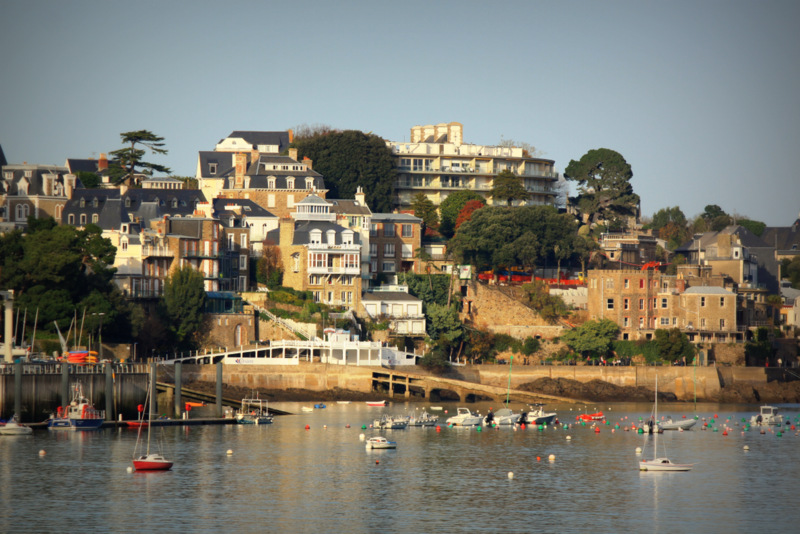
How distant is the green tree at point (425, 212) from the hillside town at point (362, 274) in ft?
0.55

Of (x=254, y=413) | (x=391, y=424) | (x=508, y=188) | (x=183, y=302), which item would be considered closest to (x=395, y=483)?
(x=391, y=424)

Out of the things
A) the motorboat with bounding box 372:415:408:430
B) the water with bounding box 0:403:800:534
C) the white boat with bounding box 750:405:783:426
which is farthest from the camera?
the white boat with bounding box 750:405:783:426

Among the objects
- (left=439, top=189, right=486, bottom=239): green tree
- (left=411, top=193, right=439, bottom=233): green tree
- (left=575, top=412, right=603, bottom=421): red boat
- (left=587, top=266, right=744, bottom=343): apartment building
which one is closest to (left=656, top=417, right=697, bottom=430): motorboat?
(left=575, top=412, right=603, bottom=421): red boat

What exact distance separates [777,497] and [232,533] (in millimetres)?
26905

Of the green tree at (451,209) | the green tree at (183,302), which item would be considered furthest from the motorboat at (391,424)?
the green tree at (451,209)

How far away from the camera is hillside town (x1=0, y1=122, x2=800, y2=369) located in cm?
10144

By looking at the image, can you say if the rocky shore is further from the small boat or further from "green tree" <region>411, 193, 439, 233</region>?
"green tree" <region>411, 193, 439, 233</region>

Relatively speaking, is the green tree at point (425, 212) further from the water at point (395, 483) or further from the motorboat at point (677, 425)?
the water at point (395, 483)

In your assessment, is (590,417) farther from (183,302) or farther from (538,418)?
(183,302)

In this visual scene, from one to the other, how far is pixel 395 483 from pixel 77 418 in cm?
2410

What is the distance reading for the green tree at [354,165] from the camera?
133125mm

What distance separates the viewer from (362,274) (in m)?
117

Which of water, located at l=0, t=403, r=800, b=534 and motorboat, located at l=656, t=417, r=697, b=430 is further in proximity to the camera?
motorboat, located at l=656, t=417, r=697, b=430

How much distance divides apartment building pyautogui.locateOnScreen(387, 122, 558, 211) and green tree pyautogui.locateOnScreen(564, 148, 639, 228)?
13.9ft
